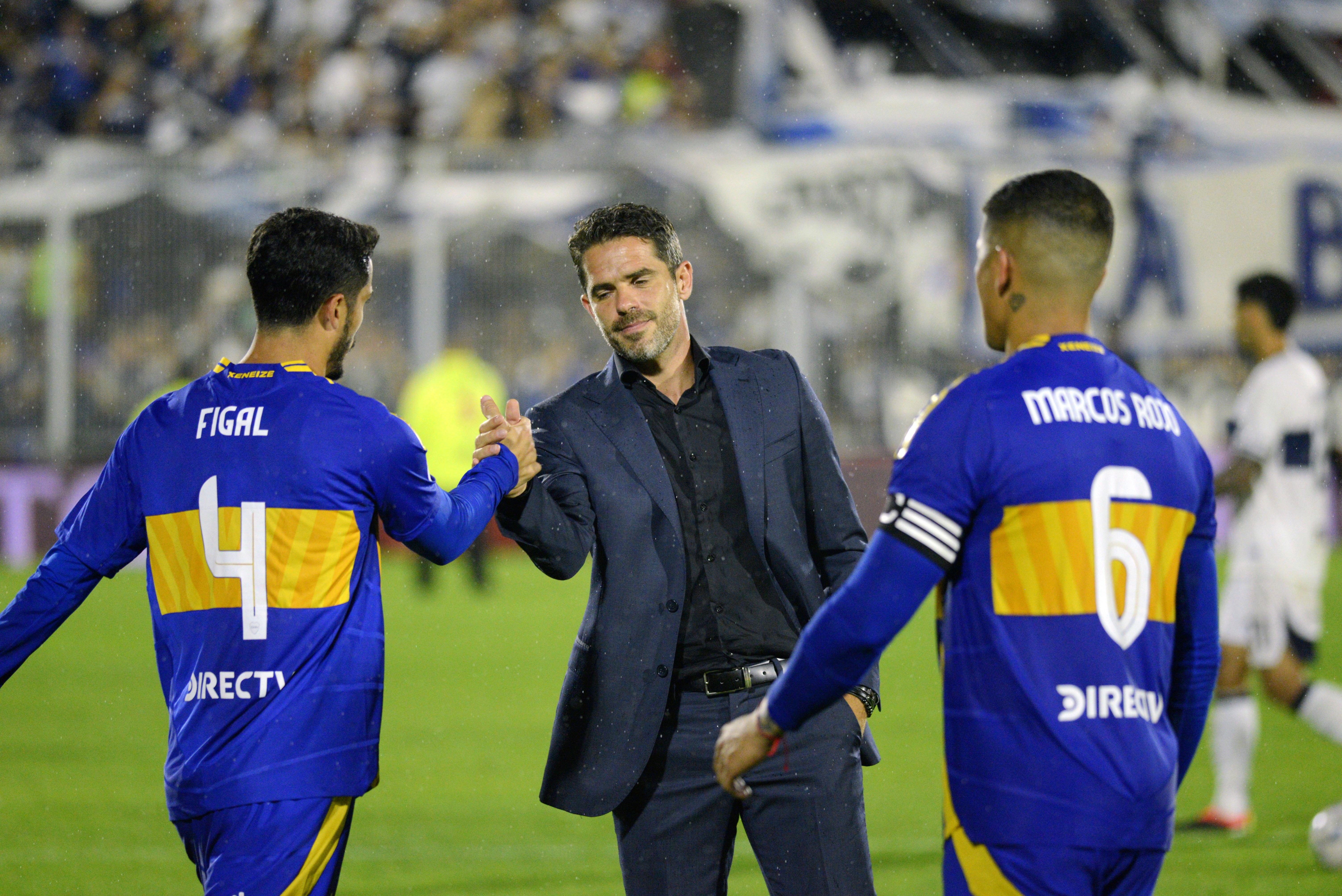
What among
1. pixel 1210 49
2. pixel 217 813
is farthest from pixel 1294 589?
pixel 1210 49

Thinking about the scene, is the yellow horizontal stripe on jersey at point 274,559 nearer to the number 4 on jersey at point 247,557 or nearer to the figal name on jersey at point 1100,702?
the number 4 on jersey at point 247,557

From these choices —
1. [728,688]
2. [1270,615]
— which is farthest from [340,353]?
[1270,615]

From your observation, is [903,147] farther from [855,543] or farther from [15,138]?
[855,543]

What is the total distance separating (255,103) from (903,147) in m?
8.83

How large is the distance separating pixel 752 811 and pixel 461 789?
12.3 feet

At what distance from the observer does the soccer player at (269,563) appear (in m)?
2.60

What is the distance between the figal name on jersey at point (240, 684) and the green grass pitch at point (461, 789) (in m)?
2.52

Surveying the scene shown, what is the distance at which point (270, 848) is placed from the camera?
256 cm

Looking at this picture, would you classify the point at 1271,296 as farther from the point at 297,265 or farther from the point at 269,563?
the point at 269,563

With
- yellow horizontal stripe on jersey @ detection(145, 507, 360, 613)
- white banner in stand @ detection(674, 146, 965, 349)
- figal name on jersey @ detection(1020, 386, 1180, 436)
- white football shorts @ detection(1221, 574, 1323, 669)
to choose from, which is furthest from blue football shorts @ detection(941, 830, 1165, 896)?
white banner in stand @ detection(674, 146, 965, 349)

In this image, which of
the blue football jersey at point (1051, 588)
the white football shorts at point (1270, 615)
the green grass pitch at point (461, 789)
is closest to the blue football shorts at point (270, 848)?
the blue football jersey at point (1051, 588)

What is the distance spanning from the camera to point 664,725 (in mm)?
3041

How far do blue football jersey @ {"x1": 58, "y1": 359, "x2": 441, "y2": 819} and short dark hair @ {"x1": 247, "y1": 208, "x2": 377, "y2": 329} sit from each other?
0.11 metres

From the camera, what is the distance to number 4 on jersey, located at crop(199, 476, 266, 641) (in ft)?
8.57
